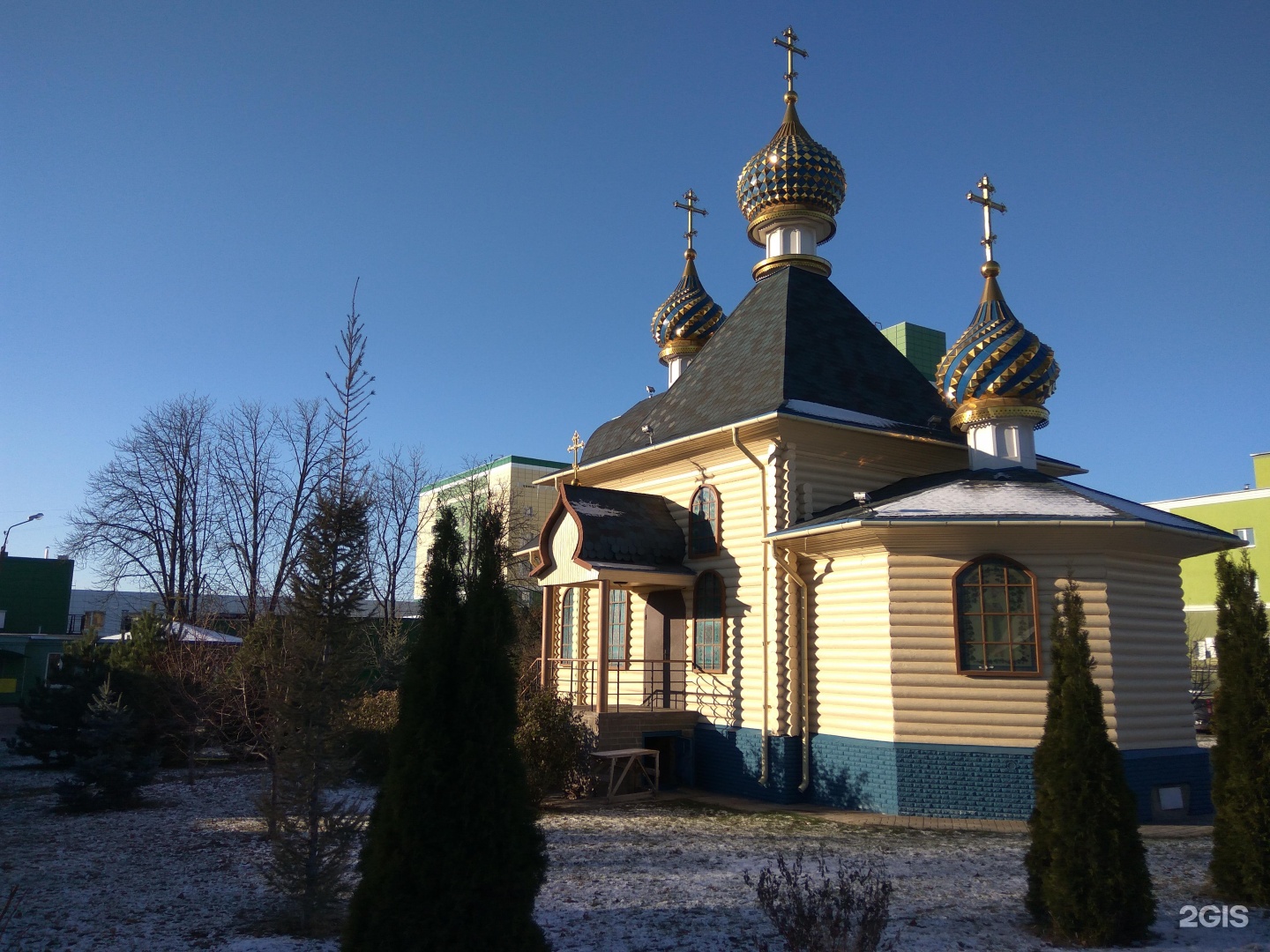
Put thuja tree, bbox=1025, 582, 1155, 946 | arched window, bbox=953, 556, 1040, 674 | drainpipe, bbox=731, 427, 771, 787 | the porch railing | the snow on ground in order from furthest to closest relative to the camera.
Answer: the porch railing, drainpipe, bbox=731, 427, 771, 787, arched window, bbox=953, 556, 1040, 674, the snow on ground, thuja tree, bbox=1025, 582, 1155, 946

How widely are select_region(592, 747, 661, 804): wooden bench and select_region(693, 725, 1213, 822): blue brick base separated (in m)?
1.42

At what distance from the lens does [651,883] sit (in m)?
7.73

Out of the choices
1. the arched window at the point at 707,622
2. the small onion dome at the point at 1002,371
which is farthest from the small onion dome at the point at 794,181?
the arched window at the point at 707,622

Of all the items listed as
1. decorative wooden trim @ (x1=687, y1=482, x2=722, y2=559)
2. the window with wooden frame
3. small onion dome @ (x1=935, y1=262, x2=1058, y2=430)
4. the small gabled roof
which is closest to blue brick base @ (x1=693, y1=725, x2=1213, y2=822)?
decorative wooden trim @ (x1=687, y1=482, x2=722, y2=559)

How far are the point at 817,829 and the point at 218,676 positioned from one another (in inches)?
332

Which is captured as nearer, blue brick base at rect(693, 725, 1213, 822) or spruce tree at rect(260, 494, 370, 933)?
spruce tree at rect(260, 494, 370, 933)

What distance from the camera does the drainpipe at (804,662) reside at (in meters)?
12.1

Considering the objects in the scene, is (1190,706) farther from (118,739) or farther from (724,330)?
(118,739)

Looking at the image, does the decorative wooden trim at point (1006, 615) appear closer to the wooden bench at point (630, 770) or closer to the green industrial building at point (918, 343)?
the wooden bench at point (630, 770)

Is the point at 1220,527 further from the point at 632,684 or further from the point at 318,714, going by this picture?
the point at 318,714

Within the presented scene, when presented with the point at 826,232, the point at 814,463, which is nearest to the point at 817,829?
the point at 814,463

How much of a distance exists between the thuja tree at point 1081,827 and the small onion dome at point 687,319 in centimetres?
1474

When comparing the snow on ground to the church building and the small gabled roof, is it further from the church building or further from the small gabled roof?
the small gabled roof

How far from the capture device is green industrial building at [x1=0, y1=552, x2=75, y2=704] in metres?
31.2
